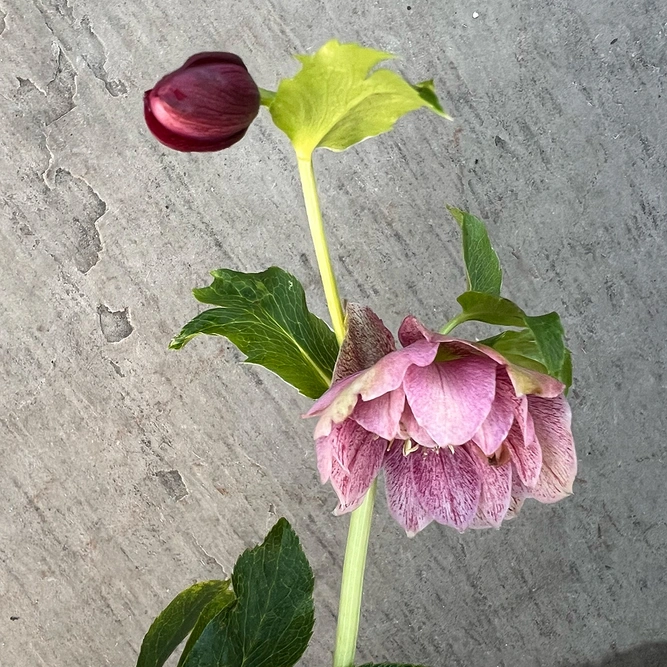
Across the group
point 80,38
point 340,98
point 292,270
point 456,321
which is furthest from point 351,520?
point 80,38

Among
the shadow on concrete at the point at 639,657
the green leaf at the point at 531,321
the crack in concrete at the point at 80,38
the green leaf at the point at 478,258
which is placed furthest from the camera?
the shadow on concrete at the point at 639,657

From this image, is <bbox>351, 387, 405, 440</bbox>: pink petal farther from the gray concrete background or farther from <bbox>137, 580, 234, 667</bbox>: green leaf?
the gray concrete background

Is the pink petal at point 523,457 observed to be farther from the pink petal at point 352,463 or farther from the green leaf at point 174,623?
the green leaf at point 174,623

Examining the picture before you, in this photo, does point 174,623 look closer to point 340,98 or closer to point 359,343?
point 359,343

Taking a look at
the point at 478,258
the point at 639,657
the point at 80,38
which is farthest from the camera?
the point at 639,657

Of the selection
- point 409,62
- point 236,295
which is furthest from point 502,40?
point 236,295

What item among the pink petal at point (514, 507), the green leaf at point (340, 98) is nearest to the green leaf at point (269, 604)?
the pink petal at point (514, 507)
